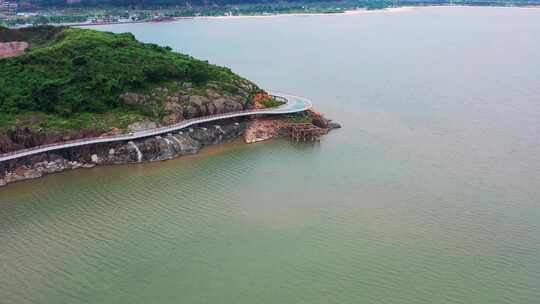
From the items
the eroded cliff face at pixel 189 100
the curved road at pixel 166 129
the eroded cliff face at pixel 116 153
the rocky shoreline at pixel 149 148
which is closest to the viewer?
the eroded cliff face at pixel 116 153

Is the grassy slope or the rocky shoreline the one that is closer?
the rocky shoreline

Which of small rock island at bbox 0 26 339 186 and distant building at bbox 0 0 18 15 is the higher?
distant building at bbox 0 0 18 15

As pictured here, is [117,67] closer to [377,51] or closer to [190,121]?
[190,121]

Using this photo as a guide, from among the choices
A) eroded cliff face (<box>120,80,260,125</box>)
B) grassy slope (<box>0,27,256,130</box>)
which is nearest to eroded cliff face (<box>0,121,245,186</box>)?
eroded cliff face (<box>120,80,260,125</box>)

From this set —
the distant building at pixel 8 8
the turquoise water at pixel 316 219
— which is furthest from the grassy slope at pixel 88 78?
the distant building at pixel 8 8

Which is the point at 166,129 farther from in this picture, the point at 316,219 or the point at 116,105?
the point at 316,219

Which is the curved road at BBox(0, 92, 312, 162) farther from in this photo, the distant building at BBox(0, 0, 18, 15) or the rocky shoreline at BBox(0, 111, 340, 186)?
the distant building at BBox(0, 0, 18, 15)

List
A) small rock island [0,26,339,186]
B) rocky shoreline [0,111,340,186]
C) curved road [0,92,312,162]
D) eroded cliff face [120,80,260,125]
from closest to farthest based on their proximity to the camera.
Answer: rocky shoreline [0,111,340,186] < curved road [0,92,312,162] < small rock island [0,26,339,186] < eroded cliff face [120,80,260,125]

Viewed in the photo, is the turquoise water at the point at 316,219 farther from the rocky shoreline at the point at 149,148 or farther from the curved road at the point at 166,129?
the curved road at the point at 166,129

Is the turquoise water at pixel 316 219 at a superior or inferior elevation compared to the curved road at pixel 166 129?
inferior
